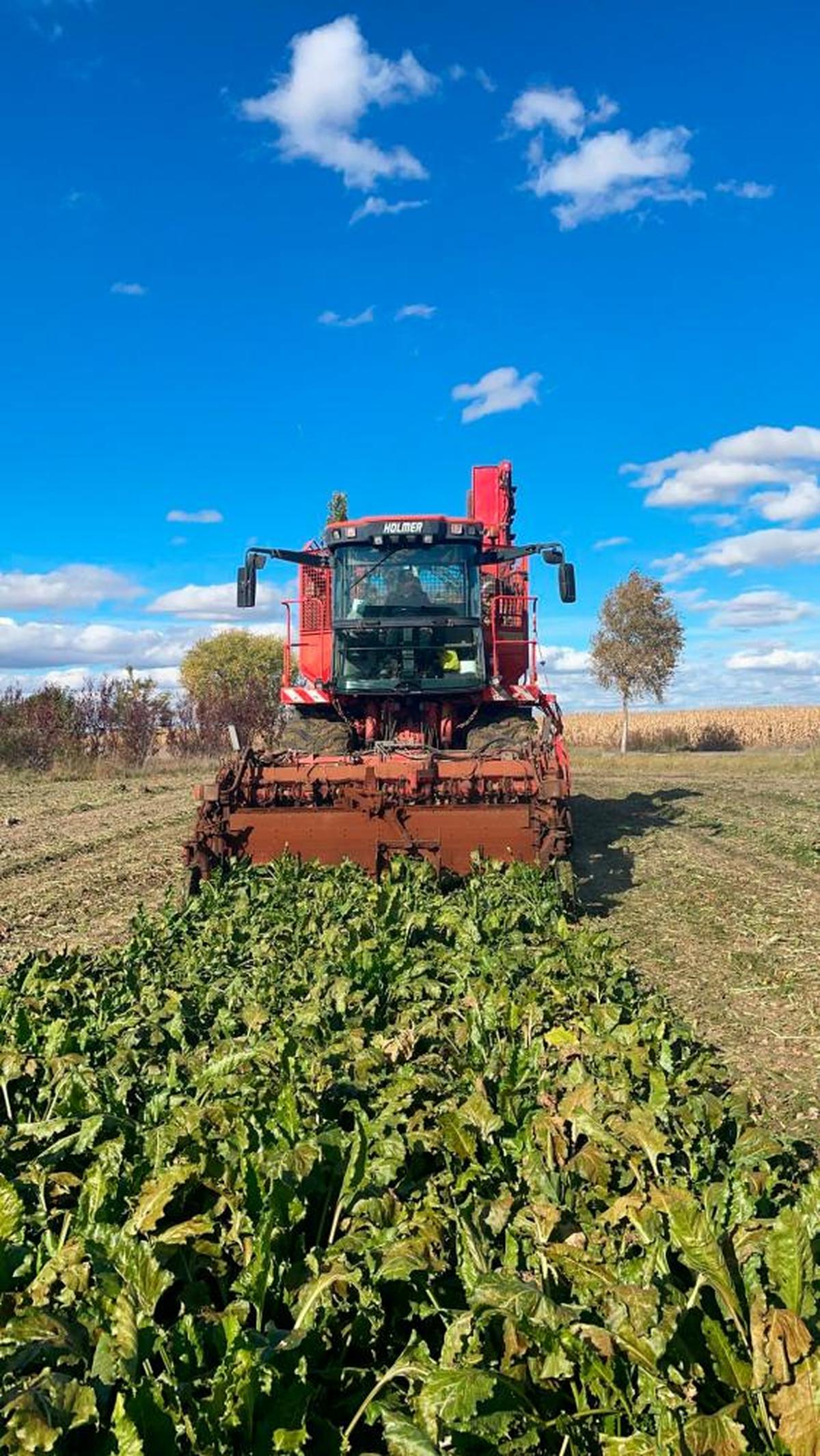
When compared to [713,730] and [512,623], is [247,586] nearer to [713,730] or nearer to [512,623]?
[512,623]

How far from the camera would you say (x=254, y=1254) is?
254 cm

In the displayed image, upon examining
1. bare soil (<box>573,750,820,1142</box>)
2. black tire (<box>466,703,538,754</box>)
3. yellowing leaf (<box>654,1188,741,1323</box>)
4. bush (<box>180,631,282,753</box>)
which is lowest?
bare soil (<box>573,750,820,1142</box>)

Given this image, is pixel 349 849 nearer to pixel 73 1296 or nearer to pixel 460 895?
pixel 460 895

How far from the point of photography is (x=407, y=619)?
9523 millimetres

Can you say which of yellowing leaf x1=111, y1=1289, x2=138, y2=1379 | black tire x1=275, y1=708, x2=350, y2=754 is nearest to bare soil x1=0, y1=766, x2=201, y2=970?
black tire x1=275, y1=708, x2=350, y2=754

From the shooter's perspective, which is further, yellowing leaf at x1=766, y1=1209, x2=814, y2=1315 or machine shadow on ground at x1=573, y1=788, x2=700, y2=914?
machine shadow on ground at x1=573, y1=788, x2=700, y2=914

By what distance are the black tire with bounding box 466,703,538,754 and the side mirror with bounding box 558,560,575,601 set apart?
1.21 metres

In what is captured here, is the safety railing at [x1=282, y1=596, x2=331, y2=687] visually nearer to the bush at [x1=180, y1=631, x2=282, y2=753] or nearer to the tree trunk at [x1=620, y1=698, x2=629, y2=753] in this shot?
the bush at [x1=180, y1=631, x2=282, y2=753]

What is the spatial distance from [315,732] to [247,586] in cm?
170

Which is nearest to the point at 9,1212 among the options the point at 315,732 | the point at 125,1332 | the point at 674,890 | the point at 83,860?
the point at 125,1332

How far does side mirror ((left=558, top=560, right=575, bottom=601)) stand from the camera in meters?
9.80

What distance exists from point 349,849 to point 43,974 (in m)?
3.07

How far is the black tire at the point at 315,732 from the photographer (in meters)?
10.0

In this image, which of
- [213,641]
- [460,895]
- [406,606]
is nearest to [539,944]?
[460,895]
